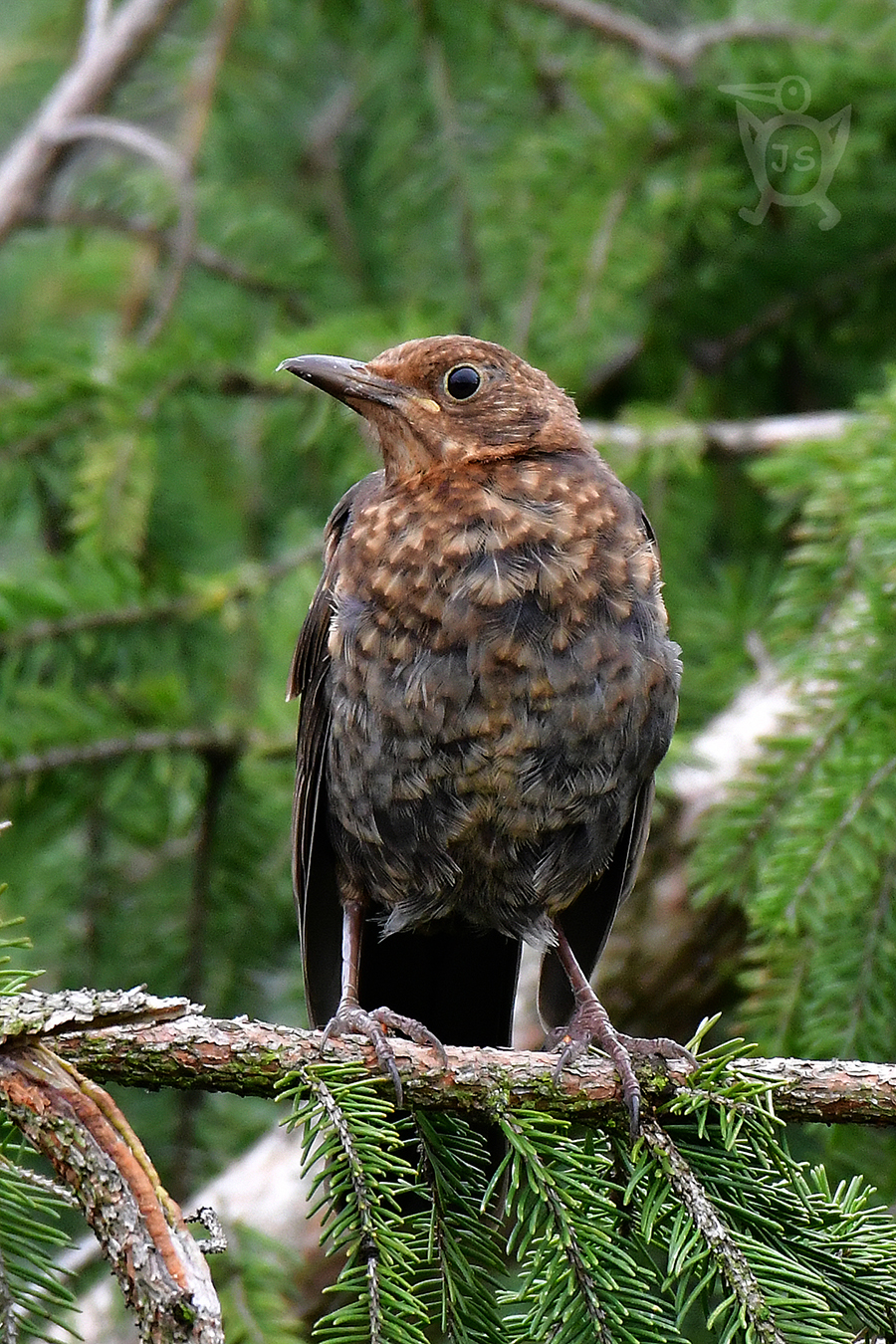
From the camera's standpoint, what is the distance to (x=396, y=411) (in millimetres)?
2799

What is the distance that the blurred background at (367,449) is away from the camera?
295 cm

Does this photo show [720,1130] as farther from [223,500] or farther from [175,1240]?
[223,500]

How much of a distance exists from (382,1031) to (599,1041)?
16.4 inches

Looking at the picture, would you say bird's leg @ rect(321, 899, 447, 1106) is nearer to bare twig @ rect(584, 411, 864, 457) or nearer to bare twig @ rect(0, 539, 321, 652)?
bare twig @ rect(0, 539, 321, 652)

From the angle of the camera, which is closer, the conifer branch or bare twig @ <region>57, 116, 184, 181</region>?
the conifer branch

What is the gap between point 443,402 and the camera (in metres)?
2.81

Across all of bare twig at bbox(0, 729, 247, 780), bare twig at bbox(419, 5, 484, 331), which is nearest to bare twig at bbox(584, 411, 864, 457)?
bare twig at bbox(419, 5, 484, 331)

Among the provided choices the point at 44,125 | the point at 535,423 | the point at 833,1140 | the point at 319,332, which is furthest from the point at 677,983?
the point at 44,125

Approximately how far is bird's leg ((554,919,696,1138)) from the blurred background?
11.5 inches

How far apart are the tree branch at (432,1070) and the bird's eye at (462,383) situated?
1366 mm

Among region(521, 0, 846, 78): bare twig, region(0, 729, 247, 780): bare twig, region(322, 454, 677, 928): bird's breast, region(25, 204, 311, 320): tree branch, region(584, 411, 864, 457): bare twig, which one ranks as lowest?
region(0, 729, 247, 780): bare twig

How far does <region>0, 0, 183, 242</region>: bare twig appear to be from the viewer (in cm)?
391

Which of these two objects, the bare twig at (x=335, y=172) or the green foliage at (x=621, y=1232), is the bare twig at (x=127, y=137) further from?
the green foliage at (x=621, y=1232)

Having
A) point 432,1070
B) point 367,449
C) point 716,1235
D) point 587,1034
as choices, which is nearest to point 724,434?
point 367,449
